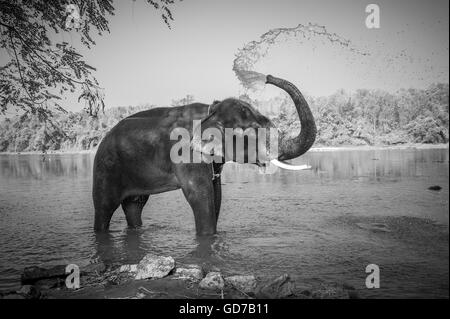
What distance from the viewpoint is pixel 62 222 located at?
9953mm

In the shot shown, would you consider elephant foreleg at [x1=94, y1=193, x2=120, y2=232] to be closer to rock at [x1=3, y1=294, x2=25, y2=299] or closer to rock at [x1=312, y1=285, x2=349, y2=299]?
rock at [x1=3, y1=294, x2=25, y2=299]

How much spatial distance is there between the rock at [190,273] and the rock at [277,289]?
0.97 m

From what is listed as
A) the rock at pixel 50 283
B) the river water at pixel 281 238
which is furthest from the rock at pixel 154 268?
the rock at pixel 50 283

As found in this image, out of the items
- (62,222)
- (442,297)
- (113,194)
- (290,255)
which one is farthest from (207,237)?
(62,222)

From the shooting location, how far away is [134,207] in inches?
344

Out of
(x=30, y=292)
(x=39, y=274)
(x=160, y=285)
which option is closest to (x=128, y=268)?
(x=160, y=285)

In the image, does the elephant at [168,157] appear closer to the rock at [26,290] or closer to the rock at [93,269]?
the rock at [93,269]

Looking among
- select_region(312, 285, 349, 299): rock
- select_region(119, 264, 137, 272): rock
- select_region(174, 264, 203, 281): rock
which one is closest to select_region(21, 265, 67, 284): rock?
select_region(119, 264, 137, 272): rock

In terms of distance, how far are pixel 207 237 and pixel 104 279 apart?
2217mm

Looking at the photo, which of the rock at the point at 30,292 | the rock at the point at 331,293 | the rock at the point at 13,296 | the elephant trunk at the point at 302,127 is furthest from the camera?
the elephant trunk at the point at 302,127

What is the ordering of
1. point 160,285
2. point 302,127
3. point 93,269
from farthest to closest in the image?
point 302,127
point 93,269
point 160,285

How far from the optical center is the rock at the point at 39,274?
17.7 feet

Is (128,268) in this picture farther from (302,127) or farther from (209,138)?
(302,127)

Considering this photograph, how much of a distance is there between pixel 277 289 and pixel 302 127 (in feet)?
9.54
